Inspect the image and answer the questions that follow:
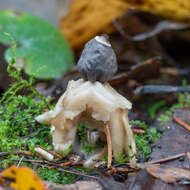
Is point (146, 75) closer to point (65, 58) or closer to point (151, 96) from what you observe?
point (151, 96)

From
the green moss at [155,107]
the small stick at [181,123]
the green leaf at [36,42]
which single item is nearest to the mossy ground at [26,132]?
the small stick at [181,123]

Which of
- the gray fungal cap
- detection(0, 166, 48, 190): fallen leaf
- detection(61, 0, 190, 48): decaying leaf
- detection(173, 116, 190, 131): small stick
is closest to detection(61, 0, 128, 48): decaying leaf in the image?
detection(61, 0, 190, 48): decaying leaf

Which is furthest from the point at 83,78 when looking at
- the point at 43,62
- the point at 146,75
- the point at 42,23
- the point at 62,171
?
the point at 42,23

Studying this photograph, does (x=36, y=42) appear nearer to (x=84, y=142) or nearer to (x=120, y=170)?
(x=84, y=142)

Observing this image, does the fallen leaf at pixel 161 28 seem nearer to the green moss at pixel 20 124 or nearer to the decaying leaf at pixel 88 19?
the decaying leaf at pixel 88 19

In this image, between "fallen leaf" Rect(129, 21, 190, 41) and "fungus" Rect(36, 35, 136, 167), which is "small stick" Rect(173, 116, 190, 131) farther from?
"fallen leaf" Rect(129, 21, 190, 41)
